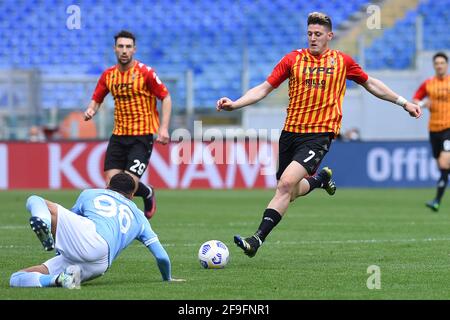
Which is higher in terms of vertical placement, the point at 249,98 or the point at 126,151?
the point at 249,98

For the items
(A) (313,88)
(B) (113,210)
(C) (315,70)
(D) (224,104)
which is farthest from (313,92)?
(B) (113,210)

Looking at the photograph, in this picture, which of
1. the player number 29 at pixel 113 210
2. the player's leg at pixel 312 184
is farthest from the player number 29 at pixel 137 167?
the player number 29 at pixel 113 210

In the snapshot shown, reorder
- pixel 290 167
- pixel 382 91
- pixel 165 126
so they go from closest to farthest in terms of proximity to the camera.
→ pixel 290 167 → pixel 382 91 → pixel 165 126

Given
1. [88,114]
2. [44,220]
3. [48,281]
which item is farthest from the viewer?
[88,114]

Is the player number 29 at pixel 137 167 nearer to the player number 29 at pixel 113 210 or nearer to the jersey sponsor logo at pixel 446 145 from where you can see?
the player number 29 at pixel 113 210

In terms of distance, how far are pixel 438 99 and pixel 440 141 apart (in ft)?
2.45

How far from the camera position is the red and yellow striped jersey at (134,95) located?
13305 millimetres

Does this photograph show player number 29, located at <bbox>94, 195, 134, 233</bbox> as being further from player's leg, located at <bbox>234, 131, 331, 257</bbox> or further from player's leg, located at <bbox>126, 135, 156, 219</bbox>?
player's leg, located at <bbox>126, 135, 156, 219</bbox>

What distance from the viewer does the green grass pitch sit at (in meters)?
7.91

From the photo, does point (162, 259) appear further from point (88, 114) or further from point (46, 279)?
point (88, 114)

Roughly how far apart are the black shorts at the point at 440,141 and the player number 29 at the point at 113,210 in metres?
10.6

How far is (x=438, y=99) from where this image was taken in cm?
1803

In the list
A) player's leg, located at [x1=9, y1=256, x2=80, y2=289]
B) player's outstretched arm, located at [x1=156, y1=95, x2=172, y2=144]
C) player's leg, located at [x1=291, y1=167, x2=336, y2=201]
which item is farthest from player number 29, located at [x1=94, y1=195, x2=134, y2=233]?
player's outstretched arm, located at [x1=156, y1=95, x2=172, y2=144]
